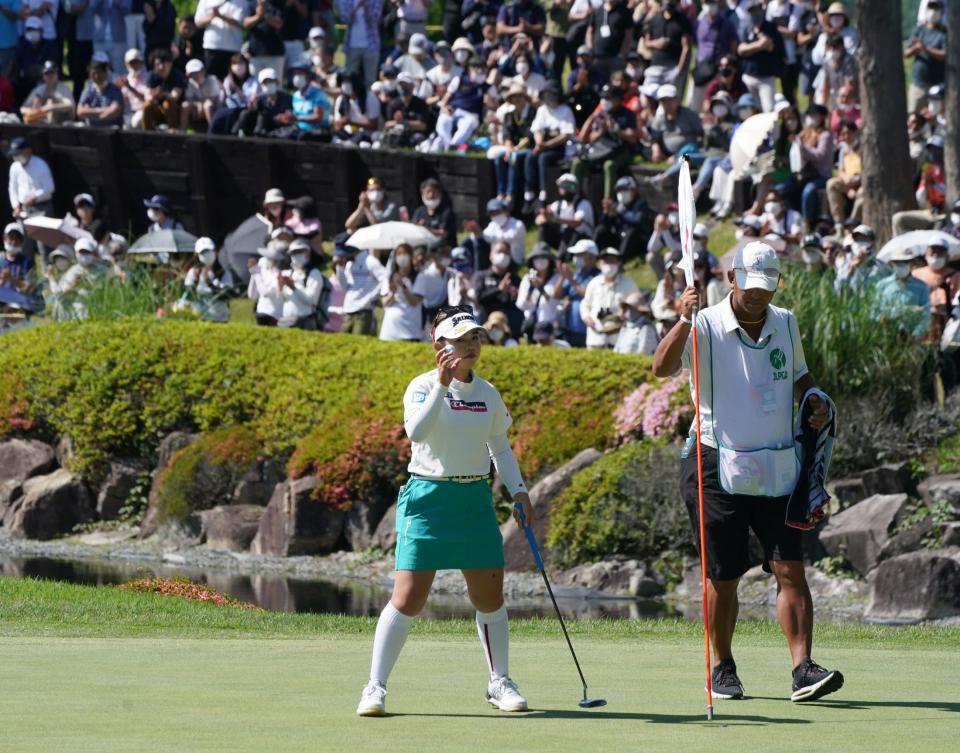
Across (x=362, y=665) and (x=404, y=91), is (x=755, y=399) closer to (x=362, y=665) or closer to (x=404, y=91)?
(x=362, y=665)

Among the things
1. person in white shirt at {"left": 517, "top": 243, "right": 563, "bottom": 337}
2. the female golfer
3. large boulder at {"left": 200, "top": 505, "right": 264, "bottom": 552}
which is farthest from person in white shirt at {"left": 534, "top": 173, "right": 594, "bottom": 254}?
the female golfer

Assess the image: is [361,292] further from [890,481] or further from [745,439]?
[745,439]

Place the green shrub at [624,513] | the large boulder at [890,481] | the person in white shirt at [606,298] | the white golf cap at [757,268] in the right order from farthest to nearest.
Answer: the person in white shirt at [606,298] < the green shrub at [624,513] < the large boulder at [890,481] < the white golf cap at [757,268]

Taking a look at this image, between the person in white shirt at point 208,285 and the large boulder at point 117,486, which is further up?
the person in white shirt at point 208,285

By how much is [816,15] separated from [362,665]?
18740 millimetres

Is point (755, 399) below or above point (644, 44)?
below

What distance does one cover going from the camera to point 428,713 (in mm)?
7660

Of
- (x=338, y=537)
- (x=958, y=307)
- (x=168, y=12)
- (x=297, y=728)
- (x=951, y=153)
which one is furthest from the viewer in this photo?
(x=168, y=12)

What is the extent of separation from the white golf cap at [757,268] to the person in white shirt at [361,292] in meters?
14.7

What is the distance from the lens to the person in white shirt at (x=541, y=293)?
21531mm

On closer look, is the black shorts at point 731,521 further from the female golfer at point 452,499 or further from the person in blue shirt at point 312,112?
the person in blue shirt at point 312,112

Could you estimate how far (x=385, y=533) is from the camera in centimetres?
1942

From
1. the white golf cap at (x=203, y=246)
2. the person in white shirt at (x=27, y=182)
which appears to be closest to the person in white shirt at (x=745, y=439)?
the white golf cap at (x=203, y=246)

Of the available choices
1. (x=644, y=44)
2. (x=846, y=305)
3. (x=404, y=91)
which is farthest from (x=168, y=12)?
(x=846, y=305)
